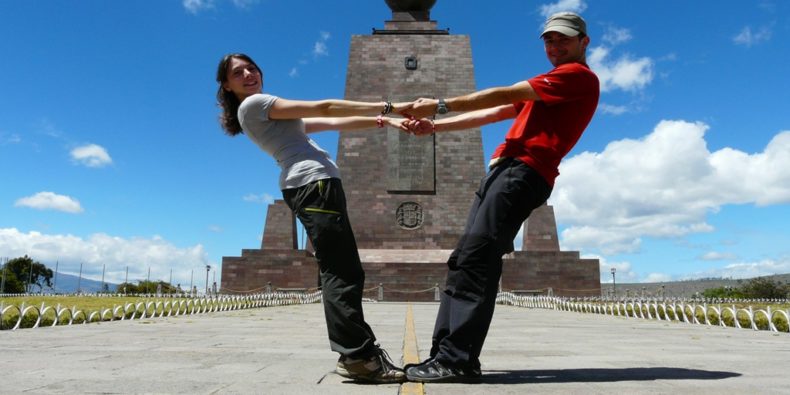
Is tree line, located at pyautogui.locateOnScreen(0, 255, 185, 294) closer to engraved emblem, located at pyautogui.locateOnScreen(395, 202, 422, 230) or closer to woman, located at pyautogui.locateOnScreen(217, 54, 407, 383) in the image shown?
engraved emblem, located at pyautogui.locateOnScreen(395, 202, 422, 230)

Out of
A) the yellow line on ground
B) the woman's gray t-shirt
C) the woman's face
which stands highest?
the woman's face

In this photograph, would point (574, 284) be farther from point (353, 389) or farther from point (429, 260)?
point (353, 389)

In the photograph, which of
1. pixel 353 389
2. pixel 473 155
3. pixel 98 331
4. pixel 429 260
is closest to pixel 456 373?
pixel 353 389

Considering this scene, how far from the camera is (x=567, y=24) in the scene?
3867 millimetres

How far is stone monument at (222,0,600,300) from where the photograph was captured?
26922mm

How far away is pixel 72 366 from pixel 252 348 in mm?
1468

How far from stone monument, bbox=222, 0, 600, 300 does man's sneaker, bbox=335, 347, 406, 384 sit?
897 inches

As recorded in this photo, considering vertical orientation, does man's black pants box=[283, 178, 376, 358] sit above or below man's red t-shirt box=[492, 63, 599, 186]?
below

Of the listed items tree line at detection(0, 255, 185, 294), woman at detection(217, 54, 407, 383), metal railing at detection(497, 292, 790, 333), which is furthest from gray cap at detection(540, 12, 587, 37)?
tree line at detection(0, 255, 185, 294)

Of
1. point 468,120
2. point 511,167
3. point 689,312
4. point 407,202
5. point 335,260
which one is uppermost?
point 407,202

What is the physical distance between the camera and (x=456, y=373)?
131 inches

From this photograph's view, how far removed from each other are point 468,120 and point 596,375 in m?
1.90

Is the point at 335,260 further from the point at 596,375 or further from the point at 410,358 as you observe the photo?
the point at 596,375

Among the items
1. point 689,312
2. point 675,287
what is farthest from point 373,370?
point 675,287
